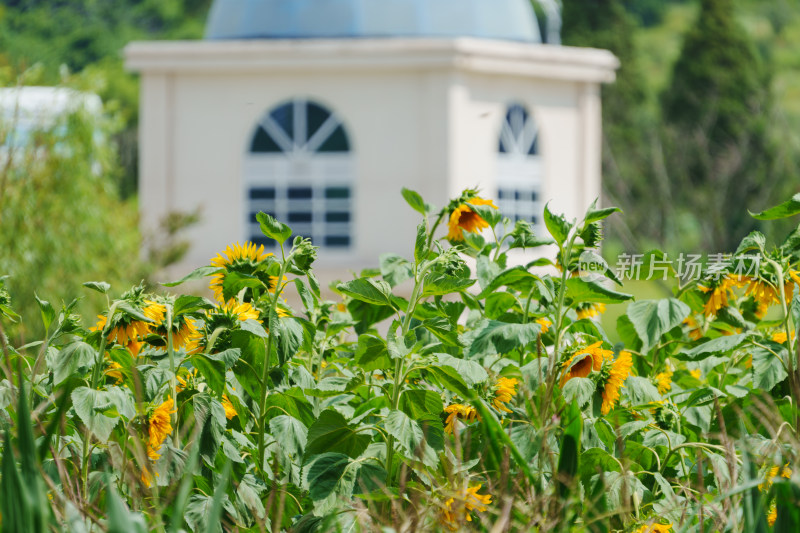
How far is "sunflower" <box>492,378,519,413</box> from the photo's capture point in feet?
6.95

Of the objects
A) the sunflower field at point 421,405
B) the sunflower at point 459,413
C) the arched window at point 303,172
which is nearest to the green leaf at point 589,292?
the sunflower field at point 421,405

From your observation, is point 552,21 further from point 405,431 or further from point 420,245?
point 405,431

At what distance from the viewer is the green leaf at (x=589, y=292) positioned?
6.98ft

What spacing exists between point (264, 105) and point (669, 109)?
62.5ft

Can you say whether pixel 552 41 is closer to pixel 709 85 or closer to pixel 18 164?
pixel 18 164

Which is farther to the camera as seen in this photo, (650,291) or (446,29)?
(650,291)

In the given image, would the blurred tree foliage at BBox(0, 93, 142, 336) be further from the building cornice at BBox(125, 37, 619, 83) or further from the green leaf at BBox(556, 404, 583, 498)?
the green leaf at BBox(556, 404, 583, 498)

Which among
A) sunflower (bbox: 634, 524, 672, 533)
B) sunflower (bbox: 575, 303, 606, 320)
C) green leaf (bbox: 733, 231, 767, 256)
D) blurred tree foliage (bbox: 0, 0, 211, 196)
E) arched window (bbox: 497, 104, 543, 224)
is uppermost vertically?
blurred tree foliage (bbox: 0, 0, 211, 196)

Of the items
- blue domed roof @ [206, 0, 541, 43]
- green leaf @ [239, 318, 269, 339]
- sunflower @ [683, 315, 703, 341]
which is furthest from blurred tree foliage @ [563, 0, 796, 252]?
green leaf @ [239, 318, 269, 339]

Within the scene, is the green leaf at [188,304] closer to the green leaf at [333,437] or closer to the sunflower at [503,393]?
the green leaf at [333,437]

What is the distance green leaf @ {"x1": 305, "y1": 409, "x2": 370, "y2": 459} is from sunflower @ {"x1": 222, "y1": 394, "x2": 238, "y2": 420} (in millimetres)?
200

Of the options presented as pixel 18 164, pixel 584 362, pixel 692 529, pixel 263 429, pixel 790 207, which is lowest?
pixel 692 529

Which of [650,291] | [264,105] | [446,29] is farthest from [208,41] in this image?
[650,291]

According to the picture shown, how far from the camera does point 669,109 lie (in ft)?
99.1
